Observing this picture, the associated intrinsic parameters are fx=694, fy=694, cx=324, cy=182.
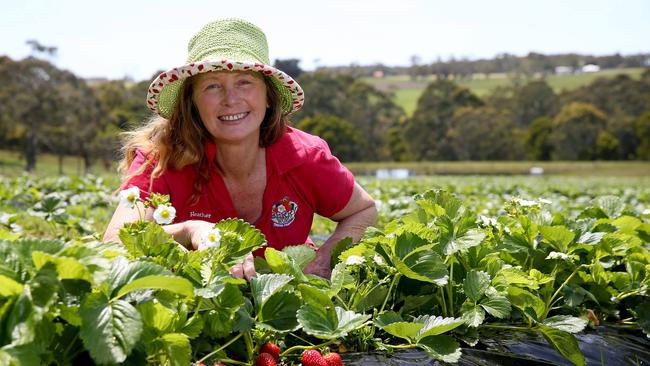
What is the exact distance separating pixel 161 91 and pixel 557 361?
1.75m

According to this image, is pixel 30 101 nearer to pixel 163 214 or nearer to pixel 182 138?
pixel 182 138

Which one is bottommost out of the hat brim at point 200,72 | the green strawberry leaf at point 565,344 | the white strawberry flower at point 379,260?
the green strawberry leaf at point 565,344

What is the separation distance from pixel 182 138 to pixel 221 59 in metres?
0.42

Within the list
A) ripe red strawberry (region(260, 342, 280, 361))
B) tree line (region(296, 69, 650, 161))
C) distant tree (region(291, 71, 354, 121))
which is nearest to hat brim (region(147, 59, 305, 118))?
ripe red strawberry (region(260, 342, 280, 361))

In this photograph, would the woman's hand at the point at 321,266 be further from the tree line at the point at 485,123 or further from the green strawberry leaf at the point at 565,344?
the tree line at the point at 485,123

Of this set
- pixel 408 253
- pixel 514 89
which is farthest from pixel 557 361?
pixel 514 89

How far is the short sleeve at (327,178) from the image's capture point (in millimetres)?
2910

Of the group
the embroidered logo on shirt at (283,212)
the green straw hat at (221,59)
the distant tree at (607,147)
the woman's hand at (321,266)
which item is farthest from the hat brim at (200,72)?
the distant tree at (607,147)

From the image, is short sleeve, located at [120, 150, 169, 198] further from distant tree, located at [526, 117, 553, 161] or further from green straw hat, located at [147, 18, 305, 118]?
distant tree, located at [526, 117, 553, 161]

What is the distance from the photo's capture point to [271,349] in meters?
1.69

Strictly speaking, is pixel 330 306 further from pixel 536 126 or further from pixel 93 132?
pixel 536 126

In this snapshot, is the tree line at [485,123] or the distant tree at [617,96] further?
the distant tree at [617,96]

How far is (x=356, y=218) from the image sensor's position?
2969 mm

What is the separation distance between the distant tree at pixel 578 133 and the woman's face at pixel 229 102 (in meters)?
47.5
